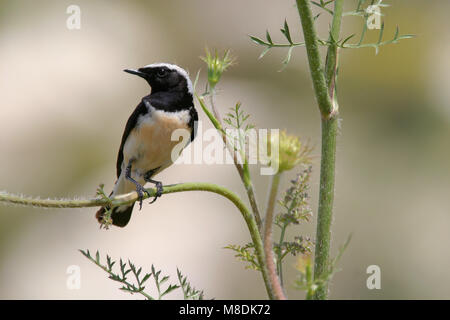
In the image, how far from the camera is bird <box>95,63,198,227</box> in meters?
3.04

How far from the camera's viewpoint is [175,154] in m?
3.13

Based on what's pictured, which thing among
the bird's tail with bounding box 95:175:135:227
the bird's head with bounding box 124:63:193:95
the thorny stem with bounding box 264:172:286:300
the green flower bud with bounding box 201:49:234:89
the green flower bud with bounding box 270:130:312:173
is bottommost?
the bird's tail with bounding box 95:175:135:227

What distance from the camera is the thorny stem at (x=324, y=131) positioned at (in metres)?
0.95

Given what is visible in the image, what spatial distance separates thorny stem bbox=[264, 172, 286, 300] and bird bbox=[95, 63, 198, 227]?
205 centimetres

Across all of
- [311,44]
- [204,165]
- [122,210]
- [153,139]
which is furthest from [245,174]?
[204,165]

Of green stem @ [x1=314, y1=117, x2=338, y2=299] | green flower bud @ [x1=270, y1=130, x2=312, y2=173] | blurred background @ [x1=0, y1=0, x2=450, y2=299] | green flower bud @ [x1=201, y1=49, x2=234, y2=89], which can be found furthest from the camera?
blurred background @ [x1=0, y1=0, x2=450, y2=299]

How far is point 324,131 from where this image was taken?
3.36 ft

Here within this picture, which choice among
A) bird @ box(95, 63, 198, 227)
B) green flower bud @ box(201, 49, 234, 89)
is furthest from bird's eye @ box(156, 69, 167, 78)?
green flower bud @ box(201, 49, 234, 89)

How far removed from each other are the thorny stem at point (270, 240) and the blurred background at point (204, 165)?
5.20m

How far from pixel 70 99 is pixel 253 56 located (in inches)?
89.4

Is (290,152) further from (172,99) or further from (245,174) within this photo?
(172,99)

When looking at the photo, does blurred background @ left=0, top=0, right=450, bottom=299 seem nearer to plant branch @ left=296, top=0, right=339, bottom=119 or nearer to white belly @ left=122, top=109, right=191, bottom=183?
white belly @ left=122, top=109, right=191, bottom=183

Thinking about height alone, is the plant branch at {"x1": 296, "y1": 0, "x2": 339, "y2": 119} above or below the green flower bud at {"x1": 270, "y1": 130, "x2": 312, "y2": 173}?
above

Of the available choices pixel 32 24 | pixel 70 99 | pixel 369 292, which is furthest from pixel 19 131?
pixel 369 292
